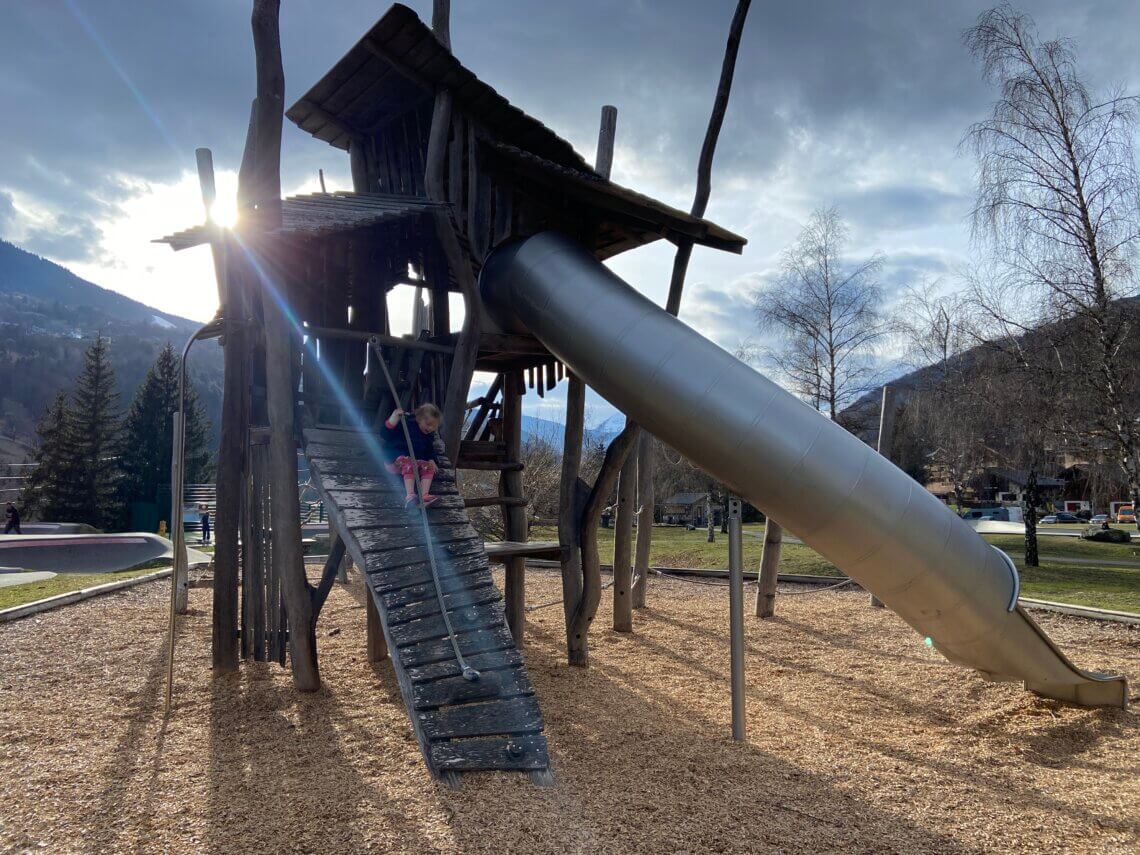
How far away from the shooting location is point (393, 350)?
7527 mm

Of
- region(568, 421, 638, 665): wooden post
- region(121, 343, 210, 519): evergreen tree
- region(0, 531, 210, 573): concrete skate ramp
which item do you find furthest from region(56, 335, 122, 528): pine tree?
region(568, 421, 638, 665): wooden post

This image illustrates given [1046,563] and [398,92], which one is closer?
[398,92]

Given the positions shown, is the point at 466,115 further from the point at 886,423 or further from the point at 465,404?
the point at 886,423

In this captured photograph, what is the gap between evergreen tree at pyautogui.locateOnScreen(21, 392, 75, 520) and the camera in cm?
3391

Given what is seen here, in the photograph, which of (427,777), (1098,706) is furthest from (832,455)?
(427,777)

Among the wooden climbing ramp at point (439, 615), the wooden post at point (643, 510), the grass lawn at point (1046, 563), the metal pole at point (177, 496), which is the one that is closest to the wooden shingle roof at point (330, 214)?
the metal pole at point (177, 496)

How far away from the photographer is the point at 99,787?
14.2 feet

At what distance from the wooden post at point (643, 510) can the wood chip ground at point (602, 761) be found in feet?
8.54

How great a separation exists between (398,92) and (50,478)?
35.2 meters

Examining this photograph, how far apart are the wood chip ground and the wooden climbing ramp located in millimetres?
→ 252

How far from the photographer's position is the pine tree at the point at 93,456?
1340 inches

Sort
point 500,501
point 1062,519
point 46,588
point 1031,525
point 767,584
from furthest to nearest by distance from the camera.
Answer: point 1062,519
point 1031,525
point 46,588
point 767,584
point 500,501

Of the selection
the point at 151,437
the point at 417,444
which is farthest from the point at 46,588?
the point at 151,437

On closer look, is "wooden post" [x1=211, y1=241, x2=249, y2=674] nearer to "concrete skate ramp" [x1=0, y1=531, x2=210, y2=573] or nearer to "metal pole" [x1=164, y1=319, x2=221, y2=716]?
"metal pole" [x1=164, y1=319, x2=221, y2=716]
